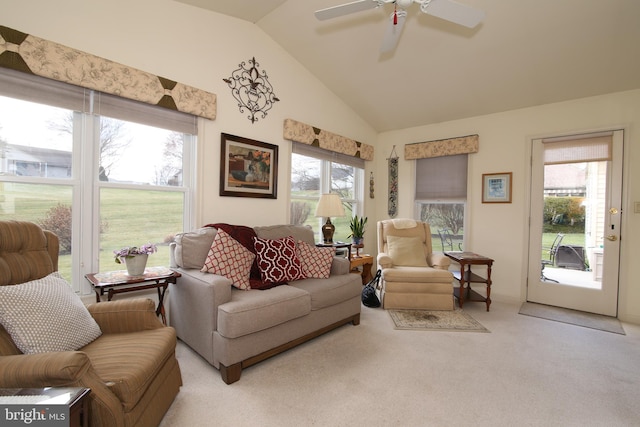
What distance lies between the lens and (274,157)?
10.9 ft

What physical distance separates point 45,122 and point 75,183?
0.45m

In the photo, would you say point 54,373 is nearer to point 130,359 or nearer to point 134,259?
point 130,359

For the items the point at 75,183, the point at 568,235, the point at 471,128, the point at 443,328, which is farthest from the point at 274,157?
the point at 568,235

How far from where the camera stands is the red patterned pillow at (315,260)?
2.74 metres

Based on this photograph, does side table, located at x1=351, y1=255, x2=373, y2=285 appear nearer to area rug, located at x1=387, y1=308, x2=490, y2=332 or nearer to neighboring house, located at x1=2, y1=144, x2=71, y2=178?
area rug, located at x1=387, y1=308, x2=490, y2=332

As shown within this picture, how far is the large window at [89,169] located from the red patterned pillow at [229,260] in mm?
656

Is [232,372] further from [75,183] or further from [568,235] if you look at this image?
[568,235]

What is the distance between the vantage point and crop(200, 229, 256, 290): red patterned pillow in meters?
2.20

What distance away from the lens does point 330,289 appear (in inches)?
97.5

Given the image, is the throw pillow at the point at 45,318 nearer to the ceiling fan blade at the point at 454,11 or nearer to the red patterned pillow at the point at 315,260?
the red patterned pillow at the point at 315,260

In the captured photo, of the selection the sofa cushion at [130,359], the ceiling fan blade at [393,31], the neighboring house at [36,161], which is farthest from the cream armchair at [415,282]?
the neighboring house at [36,161]

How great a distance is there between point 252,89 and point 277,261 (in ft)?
6.24

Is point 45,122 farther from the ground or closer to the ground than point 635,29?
closer to the ground

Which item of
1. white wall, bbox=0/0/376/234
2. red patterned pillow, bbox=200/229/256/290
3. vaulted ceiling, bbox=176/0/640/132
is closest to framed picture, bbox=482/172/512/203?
vaulted ceiling, bbox=176/0/640/132
